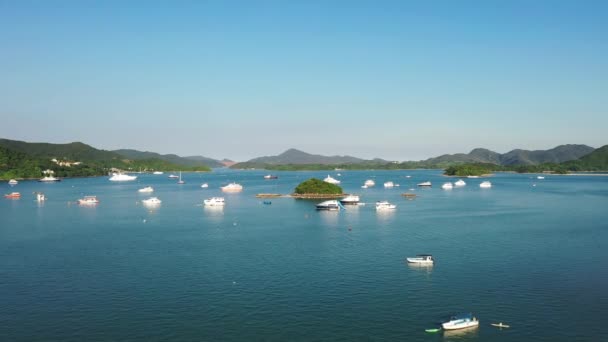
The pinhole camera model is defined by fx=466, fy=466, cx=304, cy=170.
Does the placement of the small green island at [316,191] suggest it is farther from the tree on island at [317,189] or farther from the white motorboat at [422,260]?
the white motorboat at [422,260]

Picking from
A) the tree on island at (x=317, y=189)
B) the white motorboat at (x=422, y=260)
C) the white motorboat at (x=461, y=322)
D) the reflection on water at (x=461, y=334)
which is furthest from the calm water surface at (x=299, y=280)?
the tree on island at (x=317, y=189)

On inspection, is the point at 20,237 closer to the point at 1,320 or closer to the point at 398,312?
the point at 1,320

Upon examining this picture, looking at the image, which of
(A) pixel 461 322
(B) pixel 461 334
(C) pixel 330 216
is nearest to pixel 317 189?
(C) pixel 330 216

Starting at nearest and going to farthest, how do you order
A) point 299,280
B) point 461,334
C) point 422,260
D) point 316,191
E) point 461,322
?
point 461,334 → point 461,322 → point 299,280 → point 422,260 → point 316,191

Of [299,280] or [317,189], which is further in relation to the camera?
[317,189]

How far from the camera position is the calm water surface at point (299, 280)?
1131 inches

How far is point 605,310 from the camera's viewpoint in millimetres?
31250

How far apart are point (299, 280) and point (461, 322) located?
47.9 feet

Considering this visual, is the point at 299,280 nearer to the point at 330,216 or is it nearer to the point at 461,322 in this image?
the point at 461,322

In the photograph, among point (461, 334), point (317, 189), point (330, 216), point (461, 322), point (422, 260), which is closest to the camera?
point (461, 334)

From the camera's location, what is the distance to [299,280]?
38.8m

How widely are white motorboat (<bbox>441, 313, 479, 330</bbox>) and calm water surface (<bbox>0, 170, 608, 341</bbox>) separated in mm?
622

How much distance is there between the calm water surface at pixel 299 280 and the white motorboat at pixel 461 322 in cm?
62

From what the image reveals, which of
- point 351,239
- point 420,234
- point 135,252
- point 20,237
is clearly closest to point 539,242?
point 420,234
